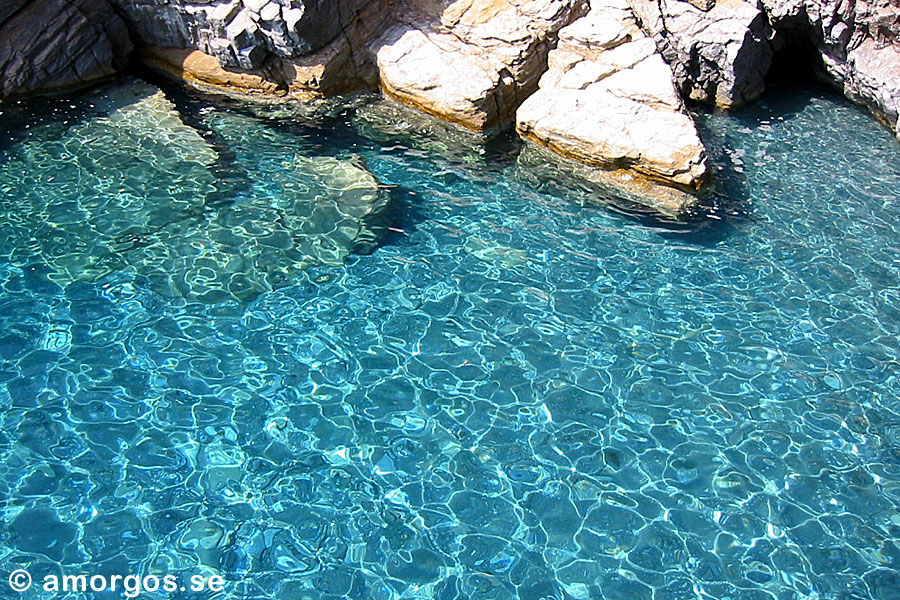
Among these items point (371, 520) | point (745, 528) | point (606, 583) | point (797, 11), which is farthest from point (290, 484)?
point (797, 11)

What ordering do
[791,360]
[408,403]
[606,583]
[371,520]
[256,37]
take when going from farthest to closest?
[256,37]
[791,360]
[408,403]
[371,520]
[606,583]

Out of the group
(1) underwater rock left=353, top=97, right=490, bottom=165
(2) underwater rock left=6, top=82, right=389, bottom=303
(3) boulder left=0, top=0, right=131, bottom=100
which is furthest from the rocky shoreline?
(2) underwater rock left=6, top=82, right=389, bottom=303

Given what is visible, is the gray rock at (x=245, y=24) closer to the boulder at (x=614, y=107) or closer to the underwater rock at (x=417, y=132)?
the underwater rock at (x=417, y=132)

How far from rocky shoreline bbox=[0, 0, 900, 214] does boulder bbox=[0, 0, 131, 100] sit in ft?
0.05

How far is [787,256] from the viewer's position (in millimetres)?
7082

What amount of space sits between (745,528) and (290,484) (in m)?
2.86

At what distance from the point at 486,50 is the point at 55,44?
5.58m

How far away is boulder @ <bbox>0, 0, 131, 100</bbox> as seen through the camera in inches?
368

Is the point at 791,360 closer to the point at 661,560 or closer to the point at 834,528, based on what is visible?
the point at 834,528

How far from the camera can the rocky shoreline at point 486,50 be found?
29.1 ft

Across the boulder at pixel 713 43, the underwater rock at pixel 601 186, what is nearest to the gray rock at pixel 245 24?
the underwater rock at pixel 601 186

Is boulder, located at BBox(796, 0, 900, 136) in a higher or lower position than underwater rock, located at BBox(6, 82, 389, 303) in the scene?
higher

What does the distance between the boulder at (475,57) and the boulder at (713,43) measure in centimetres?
148

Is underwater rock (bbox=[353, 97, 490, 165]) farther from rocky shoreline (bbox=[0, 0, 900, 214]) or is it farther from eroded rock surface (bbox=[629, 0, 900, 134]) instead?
eroded rock surface (bbox=[629, 0, 900, 134])
